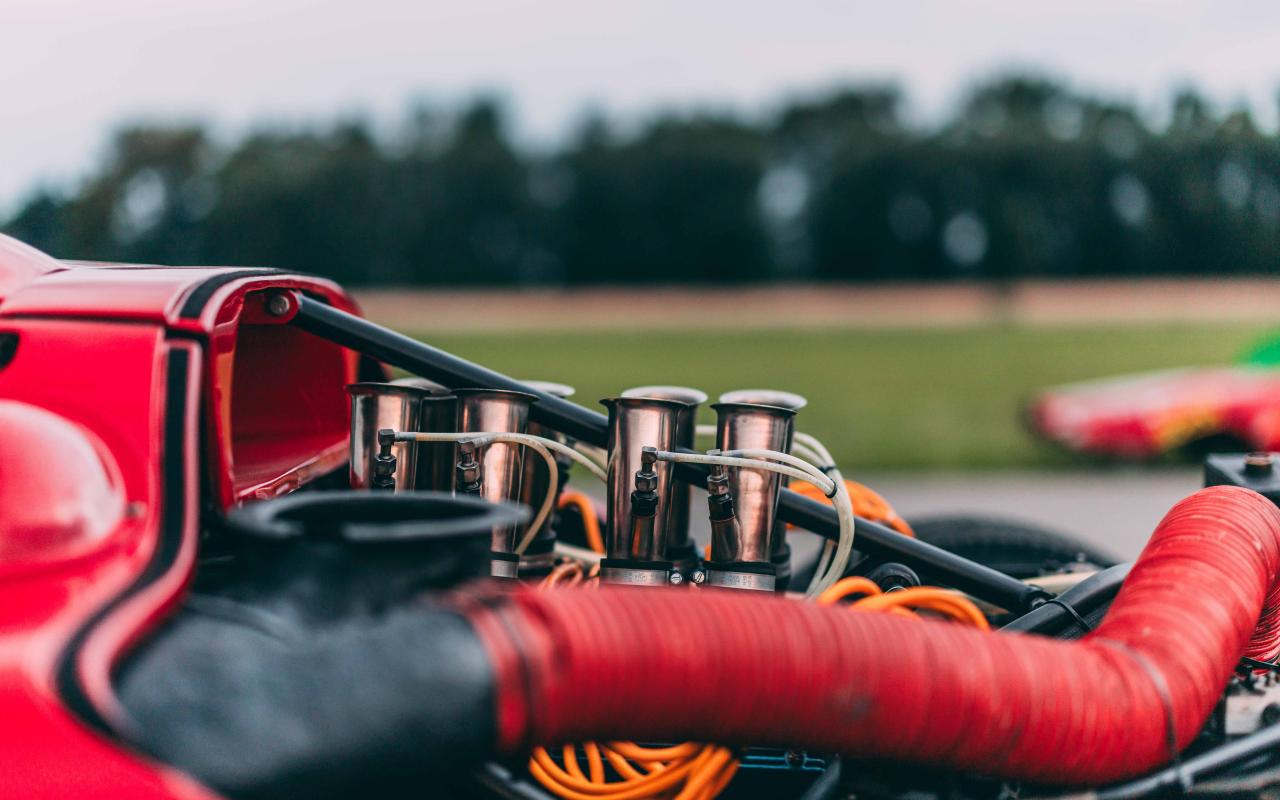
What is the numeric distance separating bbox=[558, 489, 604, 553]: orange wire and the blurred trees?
38744 mm

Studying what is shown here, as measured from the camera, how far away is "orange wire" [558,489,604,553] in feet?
9.34

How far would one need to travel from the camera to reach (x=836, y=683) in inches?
59.4

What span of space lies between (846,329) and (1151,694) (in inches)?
1424

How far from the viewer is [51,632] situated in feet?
4.40

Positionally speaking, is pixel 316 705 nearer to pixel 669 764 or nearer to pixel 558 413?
pixel 669 764

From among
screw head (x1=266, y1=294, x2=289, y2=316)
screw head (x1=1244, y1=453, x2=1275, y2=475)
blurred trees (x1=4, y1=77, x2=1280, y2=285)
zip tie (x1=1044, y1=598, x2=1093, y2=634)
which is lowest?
zip tie (x1=1044, y1=598, x2=1093, y2=634)

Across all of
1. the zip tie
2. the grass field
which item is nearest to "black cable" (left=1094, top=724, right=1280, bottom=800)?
the zip tie

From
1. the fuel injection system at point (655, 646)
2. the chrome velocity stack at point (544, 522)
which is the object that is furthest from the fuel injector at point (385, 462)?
the chrome velocity stack at point (544, 522)

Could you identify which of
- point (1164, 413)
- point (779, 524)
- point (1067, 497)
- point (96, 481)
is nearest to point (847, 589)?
point (779, 524)

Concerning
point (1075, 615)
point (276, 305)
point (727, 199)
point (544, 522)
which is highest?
point (727, 199)

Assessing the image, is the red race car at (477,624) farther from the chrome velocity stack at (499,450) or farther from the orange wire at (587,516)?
the orange wire at (587,516)

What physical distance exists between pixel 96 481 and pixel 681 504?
3.49 ft

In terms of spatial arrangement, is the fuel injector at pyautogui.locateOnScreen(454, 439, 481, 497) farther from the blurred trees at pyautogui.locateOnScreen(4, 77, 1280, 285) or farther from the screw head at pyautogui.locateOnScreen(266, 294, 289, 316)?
the blurred trees at pyautogui.locateOnScreen(4, 77, 1280, 285)

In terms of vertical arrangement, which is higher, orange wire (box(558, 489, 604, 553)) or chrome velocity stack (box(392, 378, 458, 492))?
chrome velocity stack (box(392, 378, 458, 492))
